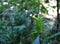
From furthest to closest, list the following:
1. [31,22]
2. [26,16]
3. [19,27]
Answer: [31,22] < [26,16] < [19,27]

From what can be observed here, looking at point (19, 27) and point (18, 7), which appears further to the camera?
point (18, 7)

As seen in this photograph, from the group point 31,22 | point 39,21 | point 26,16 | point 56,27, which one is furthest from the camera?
point 56,27

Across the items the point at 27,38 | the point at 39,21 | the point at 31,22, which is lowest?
the point at 27,38

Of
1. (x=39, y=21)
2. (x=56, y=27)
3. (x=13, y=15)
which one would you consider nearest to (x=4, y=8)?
(x=13, y=15)

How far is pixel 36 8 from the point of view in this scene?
224cm

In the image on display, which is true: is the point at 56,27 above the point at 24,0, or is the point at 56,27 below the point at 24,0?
below

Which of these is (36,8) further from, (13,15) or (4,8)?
(4,8)

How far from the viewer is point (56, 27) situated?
8.86 feet

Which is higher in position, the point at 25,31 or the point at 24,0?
the point at 24,0

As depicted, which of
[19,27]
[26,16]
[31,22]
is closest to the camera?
[19,27]

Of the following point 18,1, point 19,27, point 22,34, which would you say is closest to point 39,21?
point 19,27

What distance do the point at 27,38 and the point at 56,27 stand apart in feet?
1.78

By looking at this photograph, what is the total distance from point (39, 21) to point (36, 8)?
29.3 inches

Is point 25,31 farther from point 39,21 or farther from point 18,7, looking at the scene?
point 39,21
